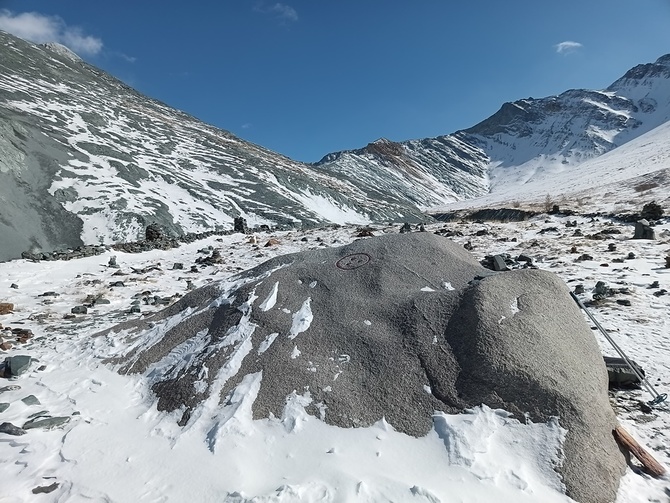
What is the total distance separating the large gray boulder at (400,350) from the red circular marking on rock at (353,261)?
0.14ft

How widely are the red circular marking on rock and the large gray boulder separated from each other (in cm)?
4

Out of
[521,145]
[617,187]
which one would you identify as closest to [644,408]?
[617,187]

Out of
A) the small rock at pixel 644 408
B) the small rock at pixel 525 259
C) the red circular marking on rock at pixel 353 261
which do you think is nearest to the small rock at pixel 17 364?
the red circular marking on rock at pixel 353 261

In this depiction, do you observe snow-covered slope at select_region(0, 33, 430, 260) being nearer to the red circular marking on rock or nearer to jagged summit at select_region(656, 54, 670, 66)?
Result: the red circular marking on rock

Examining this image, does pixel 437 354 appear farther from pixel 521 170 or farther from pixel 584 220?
pixel 521 170

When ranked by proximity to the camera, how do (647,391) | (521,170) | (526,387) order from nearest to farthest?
(526,387)
(647,391)
(521,170)

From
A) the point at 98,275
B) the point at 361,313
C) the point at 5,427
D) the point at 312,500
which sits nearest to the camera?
the point at 312,500


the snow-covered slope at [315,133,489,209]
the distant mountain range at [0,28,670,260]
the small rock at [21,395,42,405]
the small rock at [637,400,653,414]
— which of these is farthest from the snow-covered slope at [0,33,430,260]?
the snow-covered slope at [315,133,489,209]

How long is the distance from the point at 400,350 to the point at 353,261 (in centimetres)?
277

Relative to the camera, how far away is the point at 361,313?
21.5ft

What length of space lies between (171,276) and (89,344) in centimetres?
713

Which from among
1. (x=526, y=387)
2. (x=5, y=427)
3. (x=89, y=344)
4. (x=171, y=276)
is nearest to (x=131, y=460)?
(x=5, y=427)

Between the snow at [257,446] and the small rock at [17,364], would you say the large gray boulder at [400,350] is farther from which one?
the small rock at [17,364]

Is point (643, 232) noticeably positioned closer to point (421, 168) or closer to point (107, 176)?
point (107, 176)
